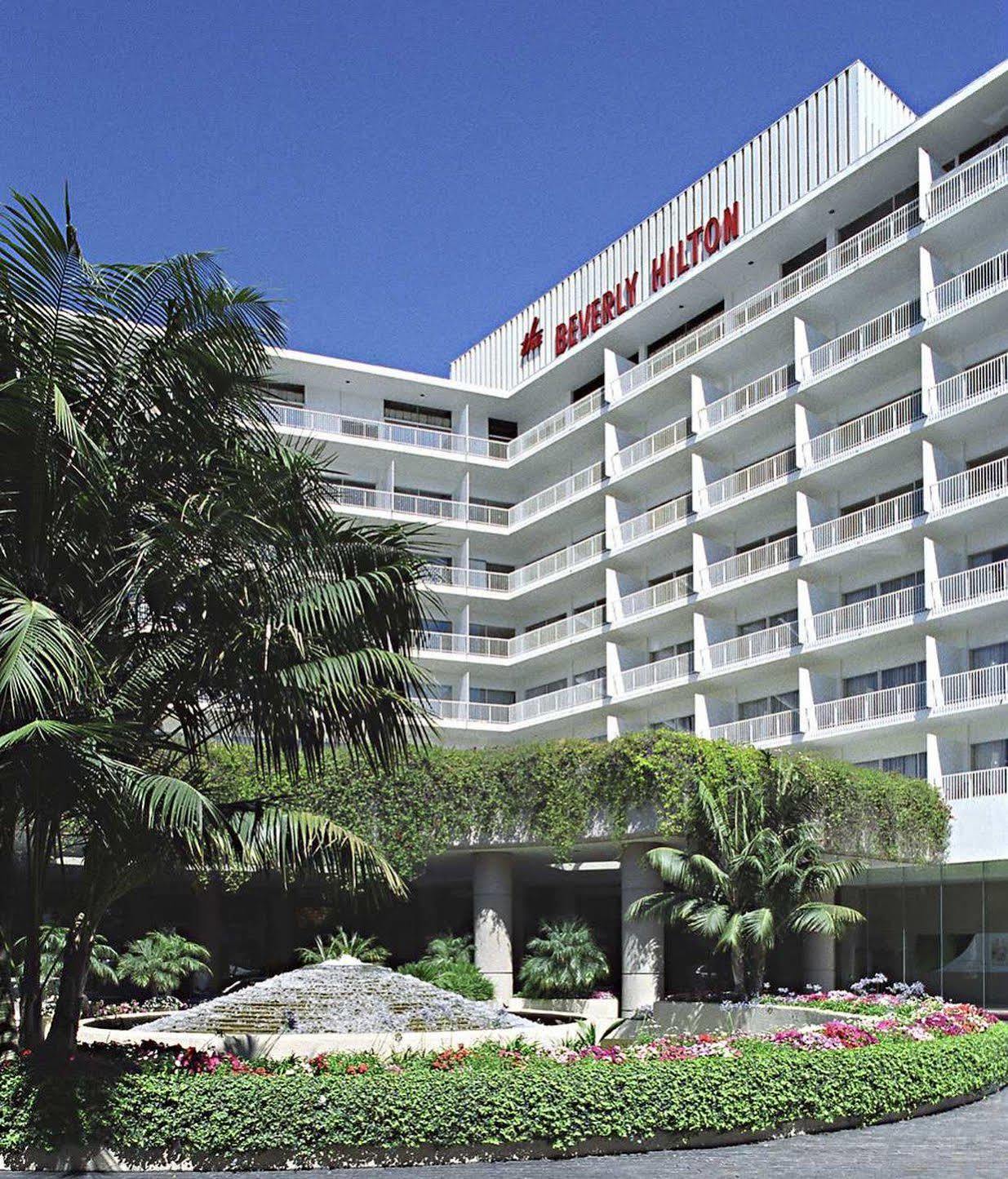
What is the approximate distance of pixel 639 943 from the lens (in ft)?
124

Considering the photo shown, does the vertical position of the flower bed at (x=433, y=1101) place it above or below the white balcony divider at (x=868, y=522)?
below

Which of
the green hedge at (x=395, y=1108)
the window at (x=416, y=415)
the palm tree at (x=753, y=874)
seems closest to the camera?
the green hedge at (x=395, y=1108)

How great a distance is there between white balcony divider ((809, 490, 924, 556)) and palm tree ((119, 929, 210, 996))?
22.9 m

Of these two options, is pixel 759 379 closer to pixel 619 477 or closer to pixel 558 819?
pixel 619 477

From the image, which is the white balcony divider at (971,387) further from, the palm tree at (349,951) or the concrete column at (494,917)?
the palm tree at (349,951)

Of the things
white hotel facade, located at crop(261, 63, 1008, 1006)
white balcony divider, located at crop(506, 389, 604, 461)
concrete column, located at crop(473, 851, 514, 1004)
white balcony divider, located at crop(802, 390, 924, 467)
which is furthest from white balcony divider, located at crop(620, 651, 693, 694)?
concrete column, located at crop(473, 851, 514, 1004)

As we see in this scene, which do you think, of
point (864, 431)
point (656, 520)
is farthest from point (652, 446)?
point (864, 431)

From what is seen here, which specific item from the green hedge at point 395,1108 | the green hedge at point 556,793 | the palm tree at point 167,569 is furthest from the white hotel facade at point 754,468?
the green hedge at point 395,1108

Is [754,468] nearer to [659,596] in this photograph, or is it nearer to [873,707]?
[659,596]

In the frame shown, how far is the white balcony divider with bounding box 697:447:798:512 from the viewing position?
5050 centimetres

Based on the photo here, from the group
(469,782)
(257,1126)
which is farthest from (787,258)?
(257,1126)

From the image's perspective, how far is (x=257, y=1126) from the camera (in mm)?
15836

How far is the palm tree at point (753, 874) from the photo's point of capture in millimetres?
30984

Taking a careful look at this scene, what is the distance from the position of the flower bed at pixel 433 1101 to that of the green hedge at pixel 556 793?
54.7 ft
